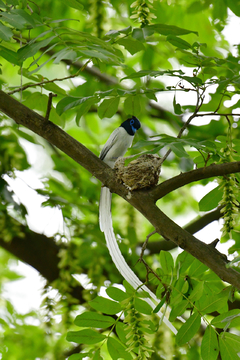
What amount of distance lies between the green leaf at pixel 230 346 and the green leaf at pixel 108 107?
119 cm

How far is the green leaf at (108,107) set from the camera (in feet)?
6.68

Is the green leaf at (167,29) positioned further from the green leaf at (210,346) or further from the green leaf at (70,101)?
the green leaf at (210,346)

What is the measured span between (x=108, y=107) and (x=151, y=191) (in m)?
0.53

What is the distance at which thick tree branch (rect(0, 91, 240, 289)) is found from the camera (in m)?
1.57

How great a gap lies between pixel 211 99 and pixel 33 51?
1418 millimetres

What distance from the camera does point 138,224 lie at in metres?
2.83

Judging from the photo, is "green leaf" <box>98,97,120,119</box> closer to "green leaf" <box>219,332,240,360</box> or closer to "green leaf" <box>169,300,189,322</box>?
"green leaf" <box>169,300,189,322</box>

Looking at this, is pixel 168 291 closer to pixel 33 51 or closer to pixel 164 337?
pixel 164 337

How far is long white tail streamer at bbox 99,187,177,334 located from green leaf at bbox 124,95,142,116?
28.6 inches

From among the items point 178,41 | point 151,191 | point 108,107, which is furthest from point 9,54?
point 151,191

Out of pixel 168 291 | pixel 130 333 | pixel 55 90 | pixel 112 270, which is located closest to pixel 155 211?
pixel 168 291

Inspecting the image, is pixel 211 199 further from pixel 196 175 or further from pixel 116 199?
pixel 116 199

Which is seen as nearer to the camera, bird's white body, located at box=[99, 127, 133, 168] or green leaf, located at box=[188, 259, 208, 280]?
green leaf, located at box=[188, 259, 208, 280]

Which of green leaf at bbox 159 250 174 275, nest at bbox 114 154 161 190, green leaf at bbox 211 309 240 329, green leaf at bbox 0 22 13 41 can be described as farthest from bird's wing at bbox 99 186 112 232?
green leaf at bbox 0 22 13 41
